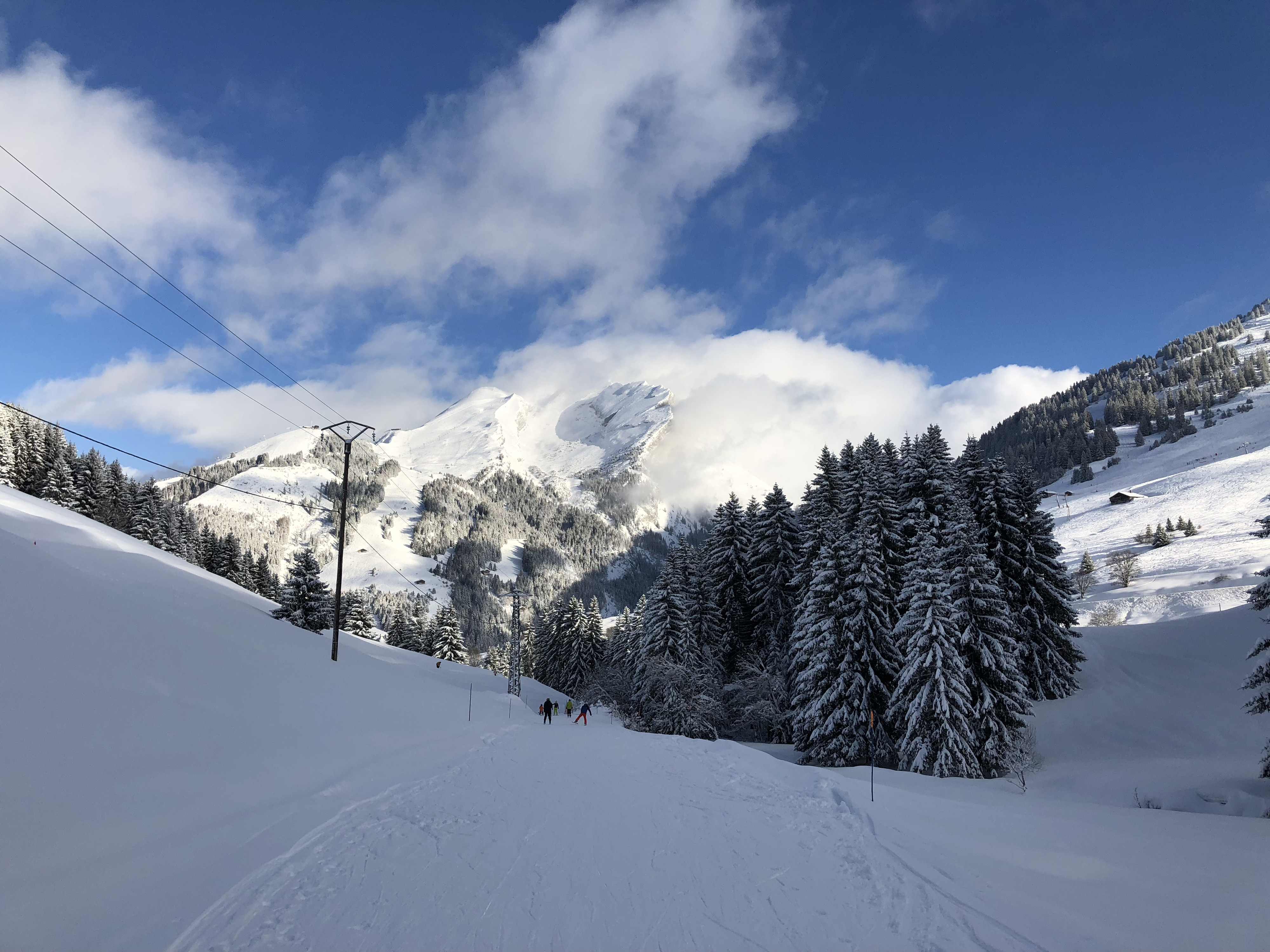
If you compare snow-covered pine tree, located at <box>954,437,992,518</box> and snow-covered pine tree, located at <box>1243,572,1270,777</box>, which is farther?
snow-covered pine tree, located at <box>954,437,992,518</box>

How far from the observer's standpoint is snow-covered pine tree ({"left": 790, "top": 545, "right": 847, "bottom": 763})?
91.1 feet

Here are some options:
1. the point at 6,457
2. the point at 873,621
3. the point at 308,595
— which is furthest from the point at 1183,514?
the point at 6,457

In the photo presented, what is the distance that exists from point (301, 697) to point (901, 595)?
22.5 meters

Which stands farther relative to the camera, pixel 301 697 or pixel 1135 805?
pixel 301 697

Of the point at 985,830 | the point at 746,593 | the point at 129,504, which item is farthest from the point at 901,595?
the point at 129,504

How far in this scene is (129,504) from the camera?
6341 cm

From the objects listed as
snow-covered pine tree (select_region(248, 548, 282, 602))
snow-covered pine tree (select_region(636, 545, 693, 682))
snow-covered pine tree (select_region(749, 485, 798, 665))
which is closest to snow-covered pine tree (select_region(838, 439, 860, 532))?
snow-covered pine tree (select_region(749, 485, 798, 665))

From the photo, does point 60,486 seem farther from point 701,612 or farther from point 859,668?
point 859,668

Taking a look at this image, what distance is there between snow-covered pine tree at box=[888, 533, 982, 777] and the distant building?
10858 centimetres

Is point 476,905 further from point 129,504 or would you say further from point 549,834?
point 129,504

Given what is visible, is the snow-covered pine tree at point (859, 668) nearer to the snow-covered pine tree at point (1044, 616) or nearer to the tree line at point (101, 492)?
the snow-covered pine tree at point (1044, 616)

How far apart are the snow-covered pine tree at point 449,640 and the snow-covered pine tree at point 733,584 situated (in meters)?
33.3

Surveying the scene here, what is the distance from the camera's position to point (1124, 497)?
343 ft

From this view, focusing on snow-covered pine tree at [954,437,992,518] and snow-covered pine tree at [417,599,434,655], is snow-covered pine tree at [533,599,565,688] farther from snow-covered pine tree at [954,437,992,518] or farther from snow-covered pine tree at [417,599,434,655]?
snow-covered pine tree at [954,437,992,518]
